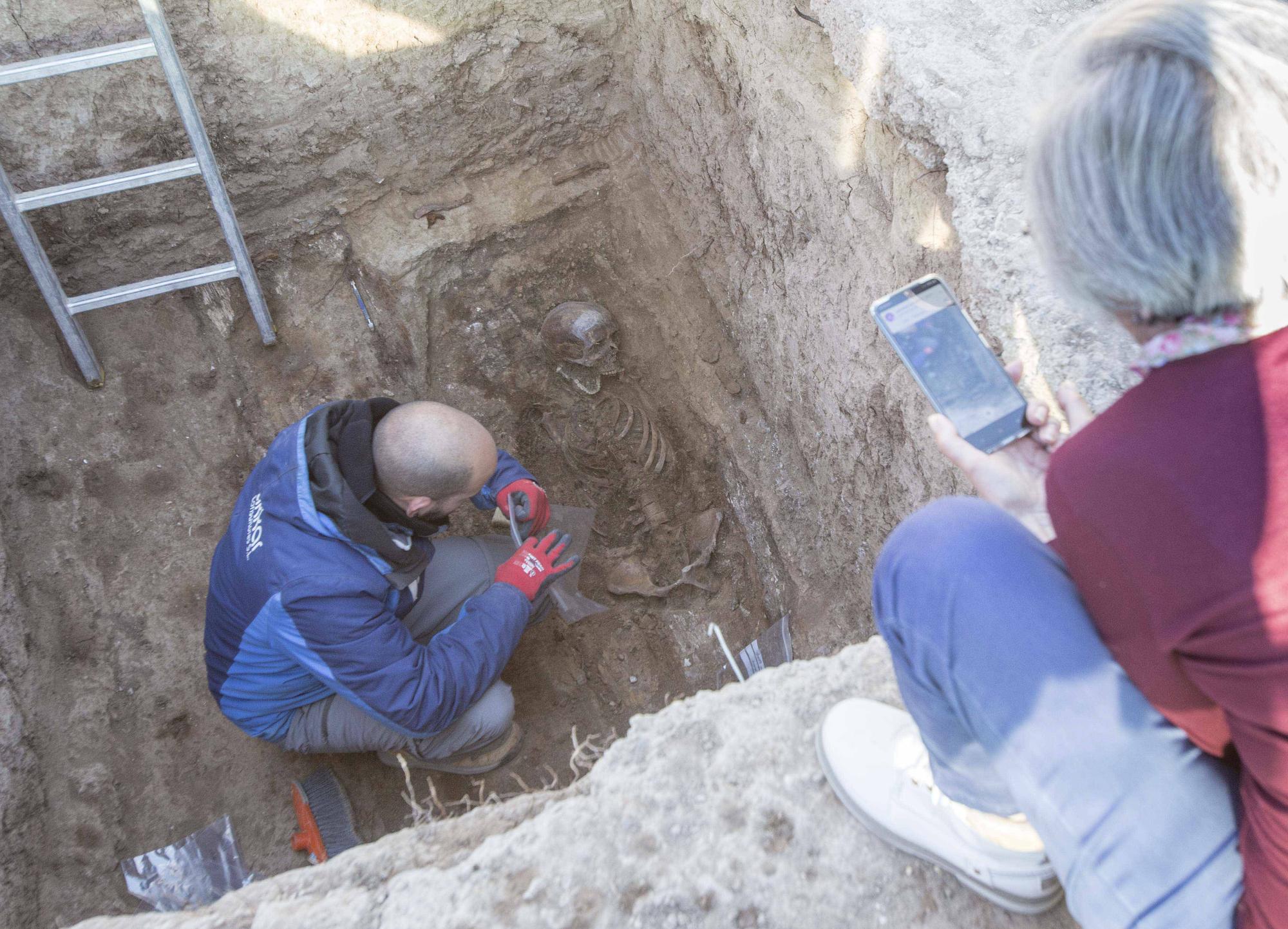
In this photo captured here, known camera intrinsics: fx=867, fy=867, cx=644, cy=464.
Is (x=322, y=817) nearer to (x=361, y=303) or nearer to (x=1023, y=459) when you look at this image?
(x=361, y=303)

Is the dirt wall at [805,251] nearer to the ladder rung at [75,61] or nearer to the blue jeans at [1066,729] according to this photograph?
the blue jeans at [1066,729]

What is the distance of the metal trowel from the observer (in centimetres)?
332

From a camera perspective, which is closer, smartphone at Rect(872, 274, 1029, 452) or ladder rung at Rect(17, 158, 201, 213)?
smartphone at Rect(872, 274, 1029, 452)

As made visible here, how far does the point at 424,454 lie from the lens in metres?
2.57

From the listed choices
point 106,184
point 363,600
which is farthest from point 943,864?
point 106,184

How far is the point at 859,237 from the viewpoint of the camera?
2771 mm

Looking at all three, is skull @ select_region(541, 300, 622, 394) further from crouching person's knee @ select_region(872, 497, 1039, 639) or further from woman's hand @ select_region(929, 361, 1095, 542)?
crouching person's knee @ select_region(872, 497, 1039, 639)

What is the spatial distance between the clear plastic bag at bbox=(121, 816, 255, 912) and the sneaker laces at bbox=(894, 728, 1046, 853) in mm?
2105

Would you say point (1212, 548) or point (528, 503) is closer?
point (1212, 548)

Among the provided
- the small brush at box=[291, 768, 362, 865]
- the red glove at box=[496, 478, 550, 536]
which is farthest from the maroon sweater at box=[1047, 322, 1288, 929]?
the small brush at box=[291, 768, 362, 865]

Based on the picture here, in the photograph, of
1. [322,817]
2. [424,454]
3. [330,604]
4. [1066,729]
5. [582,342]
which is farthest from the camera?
[582,342]

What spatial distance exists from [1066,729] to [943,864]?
528 millimetres

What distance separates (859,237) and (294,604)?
203cm

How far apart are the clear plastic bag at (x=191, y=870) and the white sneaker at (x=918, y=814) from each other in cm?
198
